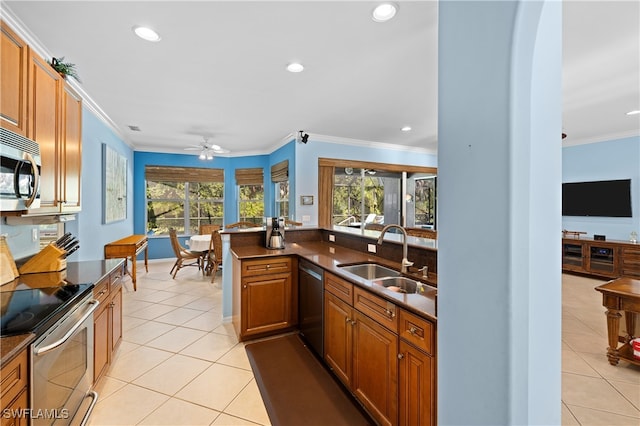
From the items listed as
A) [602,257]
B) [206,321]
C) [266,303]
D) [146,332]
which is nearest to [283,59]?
[266,303]

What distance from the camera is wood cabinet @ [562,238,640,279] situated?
4.68 m

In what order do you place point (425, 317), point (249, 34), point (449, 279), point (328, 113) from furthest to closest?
point (328, 113)
point (249, 34)
point (425, 317)
point (449, 279)

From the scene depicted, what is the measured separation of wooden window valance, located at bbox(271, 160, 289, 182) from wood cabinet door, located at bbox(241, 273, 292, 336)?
2.94 metres

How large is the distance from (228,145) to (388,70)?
428cm

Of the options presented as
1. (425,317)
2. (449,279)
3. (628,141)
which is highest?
(628,141)

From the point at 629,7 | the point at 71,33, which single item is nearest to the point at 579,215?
the point at 629,7

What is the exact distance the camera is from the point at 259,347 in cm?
269

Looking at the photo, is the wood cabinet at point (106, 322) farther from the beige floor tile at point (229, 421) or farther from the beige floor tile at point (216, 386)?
the beige floor tile at point (229, 421)

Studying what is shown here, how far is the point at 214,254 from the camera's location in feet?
16.7

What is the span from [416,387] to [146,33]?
296 centimetres

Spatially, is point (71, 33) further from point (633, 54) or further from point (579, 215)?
point (579, 215)

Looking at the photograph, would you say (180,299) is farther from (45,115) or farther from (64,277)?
(45,115)

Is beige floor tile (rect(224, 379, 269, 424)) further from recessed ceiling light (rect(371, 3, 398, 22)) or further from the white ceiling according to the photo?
recessed ceiling light (rect(371, 3, 398, 22))

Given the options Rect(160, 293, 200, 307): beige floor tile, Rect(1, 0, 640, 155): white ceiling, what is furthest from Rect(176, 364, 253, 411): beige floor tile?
Rect(1, 0, 640, 155): white ceiling
